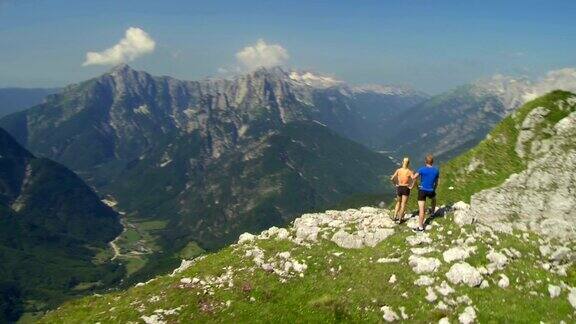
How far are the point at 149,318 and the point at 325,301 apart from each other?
1079cm

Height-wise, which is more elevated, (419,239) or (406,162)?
(406,162)

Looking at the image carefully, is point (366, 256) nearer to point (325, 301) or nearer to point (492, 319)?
Answer: point (325, 301)

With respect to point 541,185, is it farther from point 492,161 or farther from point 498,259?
point 498,259

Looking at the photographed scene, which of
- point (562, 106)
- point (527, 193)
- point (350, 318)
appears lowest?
point (350, 318)

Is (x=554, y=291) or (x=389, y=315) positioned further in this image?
(x=554, y=291)

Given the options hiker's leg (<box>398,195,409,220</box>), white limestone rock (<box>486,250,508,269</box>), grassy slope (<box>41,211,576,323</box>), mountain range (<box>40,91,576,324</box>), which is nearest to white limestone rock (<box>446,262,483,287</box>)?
mountain range (<box>40,91,576,324</box>)

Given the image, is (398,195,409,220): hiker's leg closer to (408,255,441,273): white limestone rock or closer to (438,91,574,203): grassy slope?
(408,255,441,273): white limestone rock

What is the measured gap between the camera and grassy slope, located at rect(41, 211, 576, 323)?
31.7 meters

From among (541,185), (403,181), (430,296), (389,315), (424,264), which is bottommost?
(389,315)

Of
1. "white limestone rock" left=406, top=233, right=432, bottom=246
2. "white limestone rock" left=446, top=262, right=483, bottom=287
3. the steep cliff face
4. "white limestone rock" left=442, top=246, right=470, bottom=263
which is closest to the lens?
"white limestone rock" left=446, top=262, right=483, bottom=287

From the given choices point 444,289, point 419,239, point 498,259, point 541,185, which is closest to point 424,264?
point 444,289

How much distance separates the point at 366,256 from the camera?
3762 centimetres

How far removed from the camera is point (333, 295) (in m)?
33.6

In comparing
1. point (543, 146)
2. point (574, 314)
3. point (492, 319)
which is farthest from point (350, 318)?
point (543, 146)
